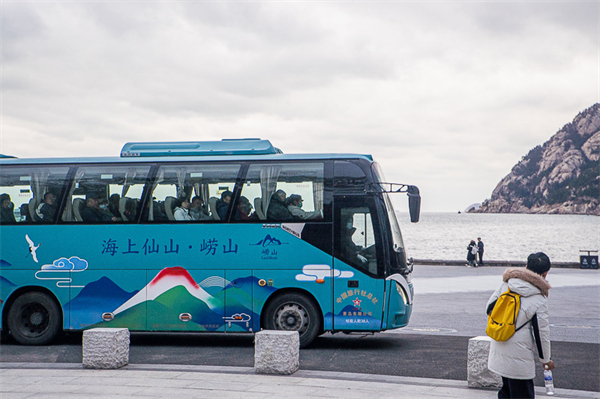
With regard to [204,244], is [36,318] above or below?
below

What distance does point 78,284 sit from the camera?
449 inches

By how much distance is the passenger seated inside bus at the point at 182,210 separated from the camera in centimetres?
1127

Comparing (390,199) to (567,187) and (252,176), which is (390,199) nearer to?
(252,176)

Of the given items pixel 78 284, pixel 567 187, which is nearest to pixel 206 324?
pixel 78 284

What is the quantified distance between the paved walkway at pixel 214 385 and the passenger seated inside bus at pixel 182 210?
303cm

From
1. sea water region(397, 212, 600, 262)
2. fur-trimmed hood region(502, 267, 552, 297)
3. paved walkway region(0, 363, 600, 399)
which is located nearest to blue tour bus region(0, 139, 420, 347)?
paved walkway region(0, 363, 600, 399)

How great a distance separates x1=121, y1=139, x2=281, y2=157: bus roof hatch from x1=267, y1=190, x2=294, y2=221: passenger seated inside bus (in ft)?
3.27

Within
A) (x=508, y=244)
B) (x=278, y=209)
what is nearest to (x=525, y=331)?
(x=278, y=209)

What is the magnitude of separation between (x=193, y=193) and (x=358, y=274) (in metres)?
3.09

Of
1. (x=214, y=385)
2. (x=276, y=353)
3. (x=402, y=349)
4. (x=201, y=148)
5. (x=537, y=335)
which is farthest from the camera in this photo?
(x=201, y=148)

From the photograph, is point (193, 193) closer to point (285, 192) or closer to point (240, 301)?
point (285, 192)

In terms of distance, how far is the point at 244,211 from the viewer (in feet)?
36.6

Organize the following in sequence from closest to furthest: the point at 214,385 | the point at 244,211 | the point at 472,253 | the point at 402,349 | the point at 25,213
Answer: the point at 214,385 < the point at 402,349 < the point at 244,211 < the point at 25,213 < the point at 472,253

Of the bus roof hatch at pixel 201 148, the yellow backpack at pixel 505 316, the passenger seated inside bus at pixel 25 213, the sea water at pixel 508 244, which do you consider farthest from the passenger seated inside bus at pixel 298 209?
the sea water at pixel 508 244
